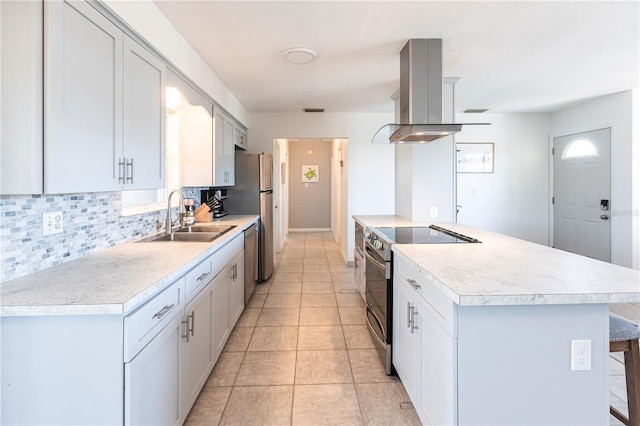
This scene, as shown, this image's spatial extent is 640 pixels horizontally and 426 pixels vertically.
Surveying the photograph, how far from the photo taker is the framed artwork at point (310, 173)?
29.9 ft

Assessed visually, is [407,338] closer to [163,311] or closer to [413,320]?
[413,320]

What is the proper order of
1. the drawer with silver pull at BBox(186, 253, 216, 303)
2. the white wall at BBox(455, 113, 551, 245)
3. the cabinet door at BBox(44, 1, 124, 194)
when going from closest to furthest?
1. the cabinet door at BBox(44, 1, 124, 194)
2. the drawer with silver pull at BBox(186, 253, 216, 303)
3. the white wall at BBox(455, 113, 551, 245)

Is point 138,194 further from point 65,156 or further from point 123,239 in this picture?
point 65,156

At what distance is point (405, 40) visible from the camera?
254cm

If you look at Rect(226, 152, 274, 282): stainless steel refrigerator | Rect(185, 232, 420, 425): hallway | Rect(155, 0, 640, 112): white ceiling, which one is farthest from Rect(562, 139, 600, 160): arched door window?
Rect(226, 152, 274, 282): stainless steel refrigerator

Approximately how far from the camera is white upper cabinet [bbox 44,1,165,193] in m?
1.25

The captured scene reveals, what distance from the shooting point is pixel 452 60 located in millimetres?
2984

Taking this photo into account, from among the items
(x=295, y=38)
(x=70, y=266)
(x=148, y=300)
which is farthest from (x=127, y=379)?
(x=295, y=38)

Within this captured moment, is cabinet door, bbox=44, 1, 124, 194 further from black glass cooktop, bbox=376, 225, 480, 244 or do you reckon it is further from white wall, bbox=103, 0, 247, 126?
black glass cooktop, bbox=376, 225, 480, 244

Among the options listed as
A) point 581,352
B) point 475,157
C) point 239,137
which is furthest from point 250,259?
point 475,157

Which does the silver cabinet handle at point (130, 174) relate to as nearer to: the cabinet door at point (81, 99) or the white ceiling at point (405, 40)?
the cabinet door at point (81, 99)

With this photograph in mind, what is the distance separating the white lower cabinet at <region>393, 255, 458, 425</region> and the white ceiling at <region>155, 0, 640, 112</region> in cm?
167

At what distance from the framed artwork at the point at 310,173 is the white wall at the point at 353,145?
3.85 m

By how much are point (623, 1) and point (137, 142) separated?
3.06 m
